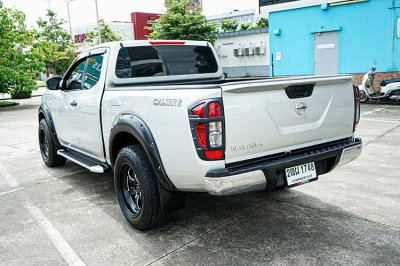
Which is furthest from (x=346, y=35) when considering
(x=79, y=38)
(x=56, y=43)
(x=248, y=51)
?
(x=79, y=38)

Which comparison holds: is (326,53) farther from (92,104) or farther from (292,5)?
(92,104)

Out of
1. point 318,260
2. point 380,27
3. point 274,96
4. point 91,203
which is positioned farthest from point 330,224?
point 380,27

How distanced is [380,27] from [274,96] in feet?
44.6

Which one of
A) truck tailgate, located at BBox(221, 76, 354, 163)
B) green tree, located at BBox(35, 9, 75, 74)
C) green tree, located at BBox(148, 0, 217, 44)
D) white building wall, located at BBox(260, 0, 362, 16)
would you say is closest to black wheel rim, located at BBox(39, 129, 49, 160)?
truck tailgate, located at BBox(221, 76, 354, 163)

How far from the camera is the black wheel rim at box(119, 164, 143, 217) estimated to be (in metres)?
3.78

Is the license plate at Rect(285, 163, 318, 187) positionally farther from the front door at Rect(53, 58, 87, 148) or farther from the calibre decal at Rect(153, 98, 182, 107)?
the front door at Rect(53, 58, 87, 148)

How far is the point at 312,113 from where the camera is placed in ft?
11.2

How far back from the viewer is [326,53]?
16.6 meters

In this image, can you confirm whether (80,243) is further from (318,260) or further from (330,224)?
(330,224)

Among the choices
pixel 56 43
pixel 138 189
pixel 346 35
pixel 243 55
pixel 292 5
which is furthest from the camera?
pixel 56 43

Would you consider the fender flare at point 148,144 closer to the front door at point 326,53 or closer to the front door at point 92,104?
the front door at point 92,104

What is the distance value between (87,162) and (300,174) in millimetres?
2628

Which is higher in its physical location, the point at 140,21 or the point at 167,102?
the point at 140,21

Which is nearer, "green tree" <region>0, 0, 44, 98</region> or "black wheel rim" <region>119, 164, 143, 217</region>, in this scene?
"black wheel rim" <region>119, 164, 143, 217</region>
